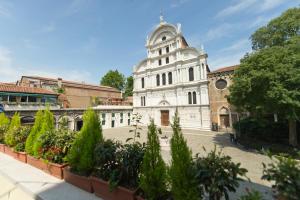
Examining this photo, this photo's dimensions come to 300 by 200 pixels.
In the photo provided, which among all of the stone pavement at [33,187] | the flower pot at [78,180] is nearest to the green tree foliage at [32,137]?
the stone pavement at [33,187]

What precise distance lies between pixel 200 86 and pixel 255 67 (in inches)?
452

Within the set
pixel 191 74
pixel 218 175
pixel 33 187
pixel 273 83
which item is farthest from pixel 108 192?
pixel 191 74

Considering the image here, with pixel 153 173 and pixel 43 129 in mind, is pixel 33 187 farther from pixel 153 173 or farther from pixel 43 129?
pixel 153 173

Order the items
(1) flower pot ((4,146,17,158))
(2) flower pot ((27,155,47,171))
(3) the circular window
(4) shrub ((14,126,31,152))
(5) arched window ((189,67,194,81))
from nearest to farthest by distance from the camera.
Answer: (2) flower pot ((27,155,47,171)) → (4) shrub ((14,126,31,152)) → (1) flower pot ((4,146,17,158)) → (3) the circular window → (5) arched window ((189,67,194,81))

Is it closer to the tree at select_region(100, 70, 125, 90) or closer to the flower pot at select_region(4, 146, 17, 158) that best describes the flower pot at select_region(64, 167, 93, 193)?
the flower pot at select_region(4, 146, 17, 158)

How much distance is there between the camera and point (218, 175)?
8.93 feet

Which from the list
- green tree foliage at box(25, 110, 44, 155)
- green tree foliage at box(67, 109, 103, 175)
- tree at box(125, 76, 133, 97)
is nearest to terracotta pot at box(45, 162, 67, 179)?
green tree foliage at box(67, 109, 103, 175)

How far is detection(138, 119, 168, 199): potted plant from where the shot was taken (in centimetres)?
321

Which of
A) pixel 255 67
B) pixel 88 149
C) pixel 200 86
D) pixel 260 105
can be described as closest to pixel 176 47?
pixel 200 86

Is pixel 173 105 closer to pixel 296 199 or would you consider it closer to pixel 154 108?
pixel 154 108

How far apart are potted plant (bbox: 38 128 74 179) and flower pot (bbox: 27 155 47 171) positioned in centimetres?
17

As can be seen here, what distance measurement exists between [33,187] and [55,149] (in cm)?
130

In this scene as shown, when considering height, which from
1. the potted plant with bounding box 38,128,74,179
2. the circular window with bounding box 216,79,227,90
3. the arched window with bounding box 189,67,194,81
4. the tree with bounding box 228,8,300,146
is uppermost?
the arched window with bounding box 189,67,194,81

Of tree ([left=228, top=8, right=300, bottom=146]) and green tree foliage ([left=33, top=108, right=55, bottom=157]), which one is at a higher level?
tree ([left=228, top=8, right=300, bottom=146])
